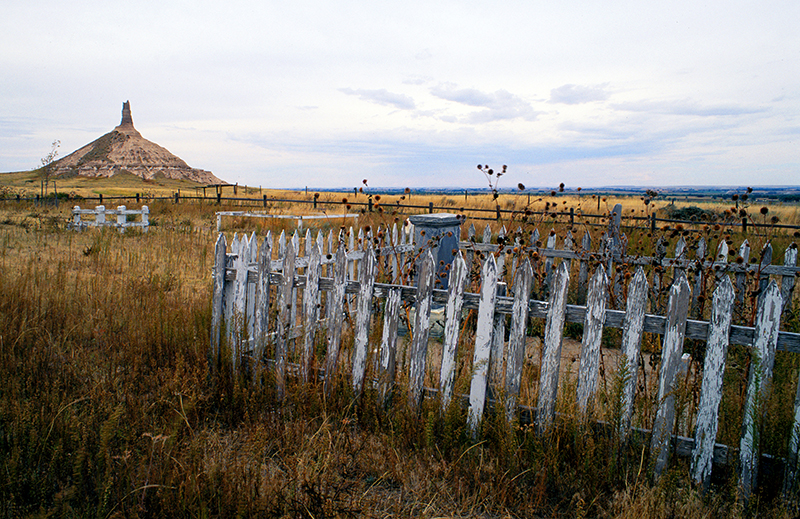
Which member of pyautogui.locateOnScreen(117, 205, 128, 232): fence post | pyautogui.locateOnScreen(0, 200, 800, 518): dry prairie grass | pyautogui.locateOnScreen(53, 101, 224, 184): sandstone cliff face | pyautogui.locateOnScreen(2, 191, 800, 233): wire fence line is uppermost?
pyautogui.locateOnScreen(53, 101, 224, 184): sandstone cliff face

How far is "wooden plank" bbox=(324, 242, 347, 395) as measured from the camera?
3.24 m

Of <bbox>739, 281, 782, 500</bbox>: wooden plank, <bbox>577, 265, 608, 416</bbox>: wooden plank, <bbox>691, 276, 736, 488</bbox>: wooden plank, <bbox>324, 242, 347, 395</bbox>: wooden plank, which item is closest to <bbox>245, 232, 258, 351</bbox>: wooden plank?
<bbox>324, 242, 347, 395</bbox>: wooden plank

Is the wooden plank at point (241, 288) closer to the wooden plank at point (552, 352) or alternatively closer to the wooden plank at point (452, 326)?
the wooden plank at point (452, 326)

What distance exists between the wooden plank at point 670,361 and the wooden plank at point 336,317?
194 cm

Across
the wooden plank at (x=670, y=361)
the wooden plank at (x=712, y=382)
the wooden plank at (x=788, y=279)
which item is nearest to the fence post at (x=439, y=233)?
the wooden plank at (x=670, y=361)

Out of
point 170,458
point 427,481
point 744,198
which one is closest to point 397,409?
point 427,481

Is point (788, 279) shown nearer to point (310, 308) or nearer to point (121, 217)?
point (310, 308)

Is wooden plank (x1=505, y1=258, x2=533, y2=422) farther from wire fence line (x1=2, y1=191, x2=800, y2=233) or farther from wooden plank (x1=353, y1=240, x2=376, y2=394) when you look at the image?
wire fence line (x1=2, y1=191, x2=800, y2=233)

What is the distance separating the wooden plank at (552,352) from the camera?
107 inches

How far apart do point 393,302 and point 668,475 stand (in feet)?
5.69

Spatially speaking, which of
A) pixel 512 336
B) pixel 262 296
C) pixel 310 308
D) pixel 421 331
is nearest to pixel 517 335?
pixel 512 336

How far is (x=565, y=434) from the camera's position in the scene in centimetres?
265

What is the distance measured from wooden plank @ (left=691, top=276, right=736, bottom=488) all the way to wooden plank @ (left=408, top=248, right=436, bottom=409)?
4.98ft

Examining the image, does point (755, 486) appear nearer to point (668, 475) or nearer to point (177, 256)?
point (668, 475)
